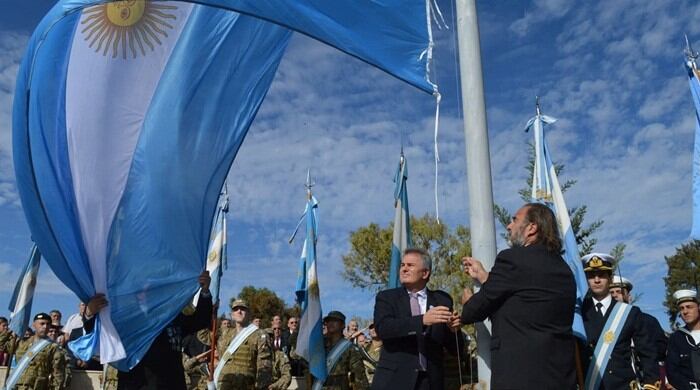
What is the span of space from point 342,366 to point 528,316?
6201 millimetres

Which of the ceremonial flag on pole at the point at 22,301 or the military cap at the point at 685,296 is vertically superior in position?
the ceremonial flag on pole at the point at 22,301

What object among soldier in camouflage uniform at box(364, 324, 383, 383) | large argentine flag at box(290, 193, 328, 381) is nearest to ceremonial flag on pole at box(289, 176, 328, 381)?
large argentine flag at box(290, 193, 328, 381)

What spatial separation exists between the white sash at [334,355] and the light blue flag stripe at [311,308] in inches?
4.5

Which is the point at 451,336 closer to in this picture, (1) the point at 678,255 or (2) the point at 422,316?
(2) the point at 422,316

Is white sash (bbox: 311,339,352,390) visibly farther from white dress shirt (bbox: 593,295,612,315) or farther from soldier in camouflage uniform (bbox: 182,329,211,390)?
white dress shirt (bbox: 593,295,612,315)

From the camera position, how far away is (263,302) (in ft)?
129

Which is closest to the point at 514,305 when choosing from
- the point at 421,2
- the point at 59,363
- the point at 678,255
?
the point at 421,2

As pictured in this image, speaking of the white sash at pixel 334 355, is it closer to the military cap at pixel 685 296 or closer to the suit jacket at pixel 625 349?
the military cap at pixel 685 296

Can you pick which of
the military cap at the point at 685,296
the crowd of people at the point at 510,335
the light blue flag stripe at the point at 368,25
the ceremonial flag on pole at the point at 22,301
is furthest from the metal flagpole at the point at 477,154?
the ceremonial flag on pole at the point at 22,301

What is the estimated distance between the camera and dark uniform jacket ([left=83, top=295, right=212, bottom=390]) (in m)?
5.12

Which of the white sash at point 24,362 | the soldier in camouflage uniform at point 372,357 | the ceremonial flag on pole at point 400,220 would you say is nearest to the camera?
the ceremonial flag on pole at point 400,220

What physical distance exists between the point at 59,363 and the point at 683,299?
8811 millimetres

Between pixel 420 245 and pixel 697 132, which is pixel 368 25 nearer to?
pixel 697 132

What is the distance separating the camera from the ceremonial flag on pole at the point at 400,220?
8.07m
